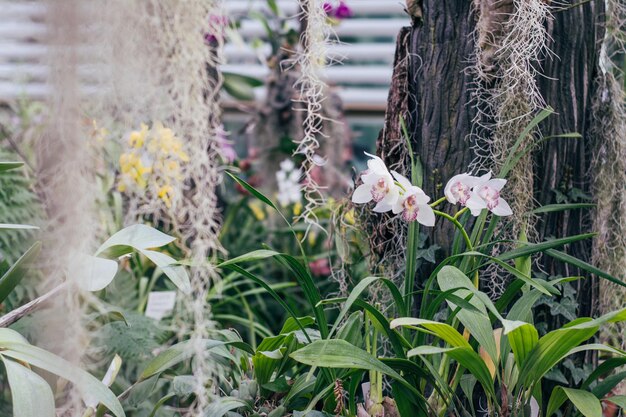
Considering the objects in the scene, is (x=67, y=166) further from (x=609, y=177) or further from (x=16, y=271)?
(x=609, y=177)

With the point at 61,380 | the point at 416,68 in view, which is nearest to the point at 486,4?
the point at 416,68

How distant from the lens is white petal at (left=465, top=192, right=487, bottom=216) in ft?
4.42

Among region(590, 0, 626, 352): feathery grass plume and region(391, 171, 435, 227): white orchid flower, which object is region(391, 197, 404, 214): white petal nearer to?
region(391, 171, 435, 227): white orchid flower

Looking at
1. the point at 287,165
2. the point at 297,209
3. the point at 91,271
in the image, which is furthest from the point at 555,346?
the point at 287,165

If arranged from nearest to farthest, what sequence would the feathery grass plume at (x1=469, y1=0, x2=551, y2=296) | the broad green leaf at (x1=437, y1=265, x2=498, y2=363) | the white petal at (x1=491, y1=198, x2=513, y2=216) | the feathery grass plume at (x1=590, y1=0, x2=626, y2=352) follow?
the broad green leaf at (x1=437, y1=265, x2=498, y2=363), the white petal at (x1=491, y1=198, x2=513, y2=216), the feathery grass plume at (x1=469, y1=0, x2=551, y2=296), the feathery grass plume at (x1=590, y1=0, x2=626, y2=352)

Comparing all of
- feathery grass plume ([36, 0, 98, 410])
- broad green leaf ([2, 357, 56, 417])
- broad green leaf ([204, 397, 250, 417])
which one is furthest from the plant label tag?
broad green leaf ([2, 357, 56, 417])

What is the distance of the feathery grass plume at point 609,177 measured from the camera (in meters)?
1.67

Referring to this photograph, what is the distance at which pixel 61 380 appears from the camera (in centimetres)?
158

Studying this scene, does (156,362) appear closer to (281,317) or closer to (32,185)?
(32,185)

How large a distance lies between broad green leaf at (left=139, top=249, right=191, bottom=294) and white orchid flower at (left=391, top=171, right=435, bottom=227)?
41 cm

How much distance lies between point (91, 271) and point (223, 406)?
0.35m

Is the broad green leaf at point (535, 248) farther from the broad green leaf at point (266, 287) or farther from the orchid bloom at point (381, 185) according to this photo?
the broad green leaf at point (266, 287)

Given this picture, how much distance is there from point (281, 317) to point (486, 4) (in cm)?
165

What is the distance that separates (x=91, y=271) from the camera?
133 cm
